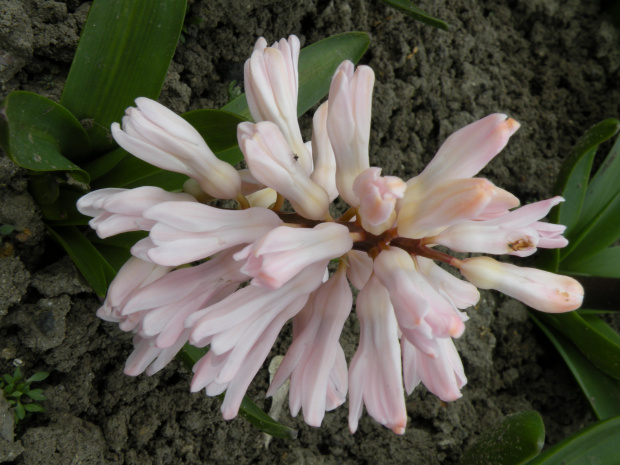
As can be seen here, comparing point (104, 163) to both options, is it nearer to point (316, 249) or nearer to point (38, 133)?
point (38, 133)

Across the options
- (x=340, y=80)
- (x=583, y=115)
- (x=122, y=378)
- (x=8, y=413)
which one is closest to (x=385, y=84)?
(x=583, y=115)

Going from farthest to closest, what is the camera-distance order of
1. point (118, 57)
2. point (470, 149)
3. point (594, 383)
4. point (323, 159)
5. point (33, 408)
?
point (594, 383), point (33, 408), point (118, 57), point (323, 159), point (470, 149)

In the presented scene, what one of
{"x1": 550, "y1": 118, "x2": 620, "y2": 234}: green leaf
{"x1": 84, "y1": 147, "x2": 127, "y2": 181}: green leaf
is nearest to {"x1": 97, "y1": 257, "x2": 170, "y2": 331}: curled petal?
{"x1": 84, "y1": 147, "x2": 127, "y2": 181}: green leaf

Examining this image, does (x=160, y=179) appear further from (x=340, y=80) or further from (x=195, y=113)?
(x=340, y=80)

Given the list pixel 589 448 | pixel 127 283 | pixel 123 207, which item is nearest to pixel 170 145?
pixel 123 207

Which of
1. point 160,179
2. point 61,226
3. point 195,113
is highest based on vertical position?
point 195,113

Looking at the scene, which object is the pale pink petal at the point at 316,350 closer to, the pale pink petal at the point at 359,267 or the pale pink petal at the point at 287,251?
the pale pink petal at the point at 359,267
